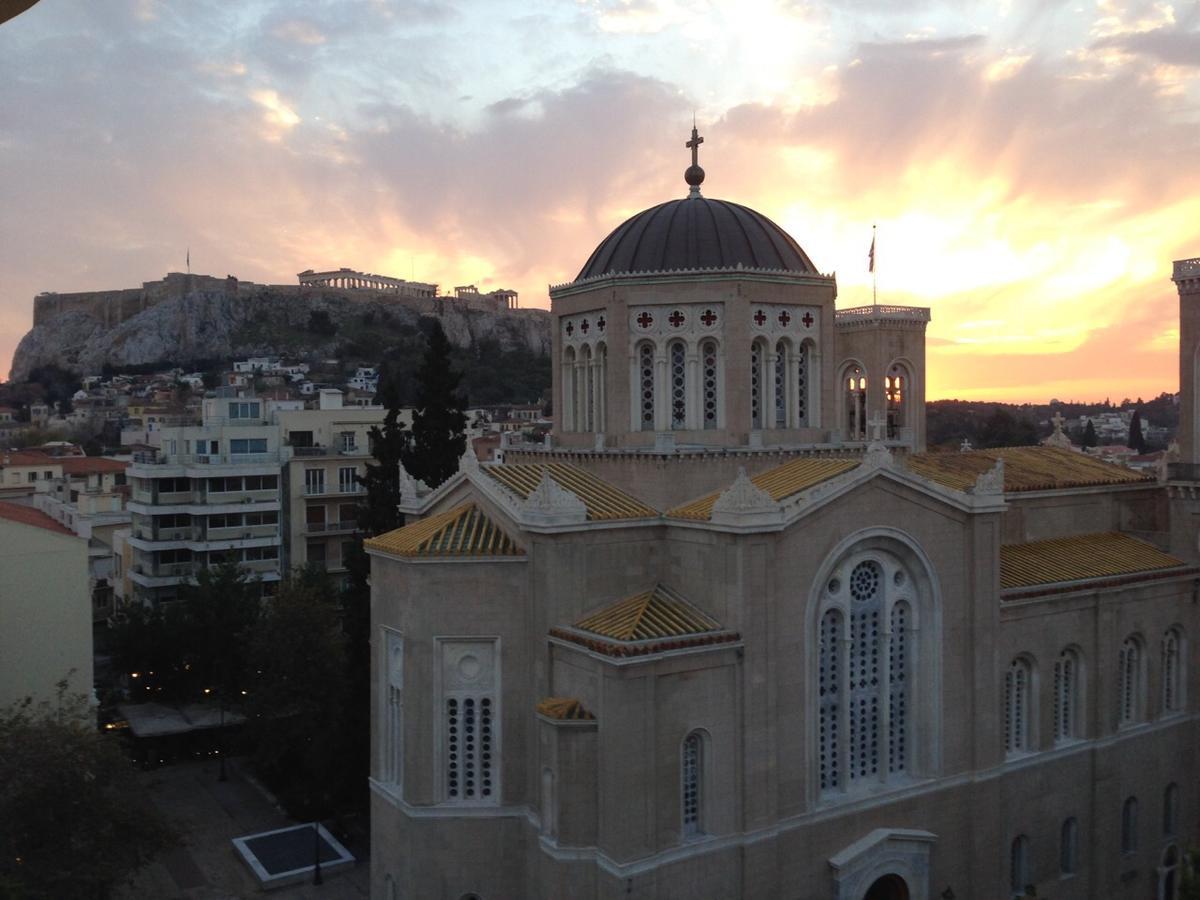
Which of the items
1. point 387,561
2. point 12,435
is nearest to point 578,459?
point 387,561

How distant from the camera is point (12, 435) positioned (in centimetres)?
11906

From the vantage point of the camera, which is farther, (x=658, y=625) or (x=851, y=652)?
(x=851, y=652)

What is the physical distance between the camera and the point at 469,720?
72.6 ft

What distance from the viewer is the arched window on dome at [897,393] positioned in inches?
1599

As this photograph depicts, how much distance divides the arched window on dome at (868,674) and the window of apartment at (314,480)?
111ft

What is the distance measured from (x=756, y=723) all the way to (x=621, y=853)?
3.76 metres

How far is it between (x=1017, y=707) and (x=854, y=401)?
1757cm

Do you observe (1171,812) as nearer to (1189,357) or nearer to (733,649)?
(1189,357)

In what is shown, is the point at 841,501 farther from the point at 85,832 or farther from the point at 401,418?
the point at 401,418

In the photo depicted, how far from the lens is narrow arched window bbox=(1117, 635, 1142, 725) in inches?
1137

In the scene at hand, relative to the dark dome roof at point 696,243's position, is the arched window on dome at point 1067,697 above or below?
below

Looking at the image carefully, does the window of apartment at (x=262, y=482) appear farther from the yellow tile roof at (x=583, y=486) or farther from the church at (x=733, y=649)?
the yellow tile roof at (x=583, y=486)

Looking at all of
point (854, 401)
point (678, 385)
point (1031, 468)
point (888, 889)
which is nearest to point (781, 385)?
point (678, 385)

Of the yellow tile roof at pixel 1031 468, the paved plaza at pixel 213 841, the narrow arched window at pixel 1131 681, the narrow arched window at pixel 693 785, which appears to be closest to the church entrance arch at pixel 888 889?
the narrow arched window at pixel 693 785
